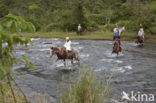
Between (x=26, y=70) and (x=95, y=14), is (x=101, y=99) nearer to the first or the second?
(x=26, y=70)

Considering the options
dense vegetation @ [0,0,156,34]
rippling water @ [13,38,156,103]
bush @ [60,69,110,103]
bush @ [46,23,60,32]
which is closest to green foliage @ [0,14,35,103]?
bush @ [60,69,110,103]

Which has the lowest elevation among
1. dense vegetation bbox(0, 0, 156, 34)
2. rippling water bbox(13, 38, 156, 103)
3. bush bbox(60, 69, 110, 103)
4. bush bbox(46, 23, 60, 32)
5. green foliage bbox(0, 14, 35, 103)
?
rippling water bbox(13, 38, 156, 103)

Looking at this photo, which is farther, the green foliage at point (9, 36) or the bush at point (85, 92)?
the bush at point (85, 92)

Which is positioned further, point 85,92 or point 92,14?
point 92,14

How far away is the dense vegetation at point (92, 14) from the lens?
23.7 m

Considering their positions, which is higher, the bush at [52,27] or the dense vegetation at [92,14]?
the dense vegetation at [92,14]

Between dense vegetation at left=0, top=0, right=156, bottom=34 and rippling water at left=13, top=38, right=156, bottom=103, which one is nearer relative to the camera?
rippling water at left=13, top=38, right=156, bottom=103

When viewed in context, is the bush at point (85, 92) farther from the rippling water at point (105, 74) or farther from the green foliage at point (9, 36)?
the rippling water at point (105, 74)

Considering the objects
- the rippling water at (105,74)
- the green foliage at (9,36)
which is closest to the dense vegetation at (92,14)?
the rippling water at (105,74)

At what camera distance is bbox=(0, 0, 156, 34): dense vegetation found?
23.7 meters

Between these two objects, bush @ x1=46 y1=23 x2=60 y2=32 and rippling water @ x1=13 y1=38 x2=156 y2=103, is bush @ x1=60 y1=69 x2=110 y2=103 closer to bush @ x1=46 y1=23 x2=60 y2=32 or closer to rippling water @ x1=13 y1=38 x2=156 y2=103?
rippling water @ x1=13 y1=38 x2=156 y2=103

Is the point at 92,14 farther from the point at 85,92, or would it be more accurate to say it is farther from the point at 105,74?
the point at 85,92

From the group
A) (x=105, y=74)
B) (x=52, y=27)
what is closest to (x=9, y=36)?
(x=105, y=74)

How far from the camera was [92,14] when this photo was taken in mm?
34406
